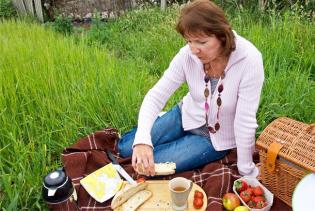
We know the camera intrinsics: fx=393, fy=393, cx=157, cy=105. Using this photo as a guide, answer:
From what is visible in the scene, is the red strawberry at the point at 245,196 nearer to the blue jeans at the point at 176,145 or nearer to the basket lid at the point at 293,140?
the basket lid at the point at 293,140

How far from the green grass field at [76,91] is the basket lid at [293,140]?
0.66m

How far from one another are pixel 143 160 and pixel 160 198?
0.30 m

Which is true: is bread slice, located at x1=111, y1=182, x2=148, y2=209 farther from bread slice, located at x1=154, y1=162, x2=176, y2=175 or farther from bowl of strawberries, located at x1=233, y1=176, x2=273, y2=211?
bowl of strawberries, located at x1=233, y1=176, x2=273, y2=211

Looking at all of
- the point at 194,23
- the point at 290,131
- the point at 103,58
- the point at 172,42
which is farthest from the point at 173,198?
the point at 172,42

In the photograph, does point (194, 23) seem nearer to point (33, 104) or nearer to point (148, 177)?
point (148, 177)

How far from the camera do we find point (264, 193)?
8.07 ft

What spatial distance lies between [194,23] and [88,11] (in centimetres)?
494

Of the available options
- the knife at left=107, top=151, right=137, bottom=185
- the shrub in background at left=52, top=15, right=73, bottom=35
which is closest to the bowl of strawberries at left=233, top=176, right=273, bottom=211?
the knife at left=107, top=151, right=137, bottom=185

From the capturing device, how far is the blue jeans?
2.78 m

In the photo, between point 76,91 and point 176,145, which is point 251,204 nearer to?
point 176,145

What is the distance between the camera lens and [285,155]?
229 centimetres

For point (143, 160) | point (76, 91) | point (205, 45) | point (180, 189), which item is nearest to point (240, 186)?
point (180, 189)

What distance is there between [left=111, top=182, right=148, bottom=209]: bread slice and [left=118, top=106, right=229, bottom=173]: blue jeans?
0.33 metres

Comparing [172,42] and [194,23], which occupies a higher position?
[194,23]
